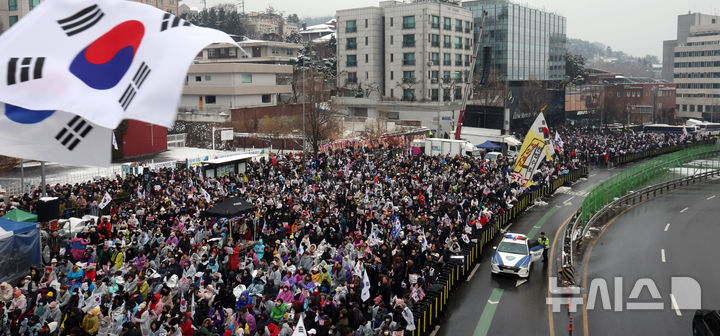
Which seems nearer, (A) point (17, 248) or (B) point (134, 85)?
(B) point (134, 85)

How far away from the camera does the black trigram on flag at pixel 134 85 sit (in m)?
5.79

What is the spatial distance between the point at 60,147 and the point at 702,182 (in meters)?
51.0

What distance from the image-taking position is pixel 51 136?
6719 mm

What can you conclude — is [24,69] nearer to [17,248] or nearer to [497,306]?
[17,248]

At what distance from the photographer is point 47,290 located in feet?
46.3

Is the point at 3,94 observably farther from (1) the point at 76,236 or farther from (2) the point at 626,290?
(2) the point at 626,290

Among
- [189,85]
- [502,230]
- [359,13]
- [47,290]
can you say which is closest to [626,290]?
[502,230]

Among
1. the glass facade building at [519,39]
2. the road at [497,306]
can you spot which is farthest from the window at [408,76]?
the road at [497,306]

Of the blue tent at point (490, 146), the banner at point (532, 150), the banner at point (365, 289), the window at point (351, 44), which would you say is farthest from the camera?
the window at point (351, 44)

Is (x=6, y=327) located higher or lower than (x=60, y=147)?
lower

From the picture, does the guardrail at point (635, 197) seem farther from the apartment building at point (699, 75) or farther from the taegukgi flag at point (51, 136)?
the apartment building at point (699, 75)

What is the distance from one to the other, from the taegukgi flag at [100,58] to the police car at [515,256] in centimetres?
1708

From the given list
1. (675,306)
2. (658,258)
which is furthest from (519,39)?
(675,306)

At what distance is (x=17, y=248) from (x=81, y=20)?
47.5 ft
